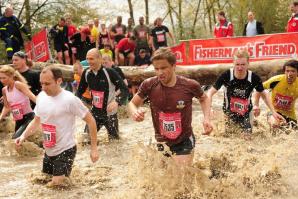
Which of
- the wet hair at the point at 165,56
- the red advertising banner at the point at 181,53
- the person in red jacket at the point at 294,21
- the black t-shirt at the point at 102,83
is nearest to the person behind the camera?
the wet hair at the point at 165,56

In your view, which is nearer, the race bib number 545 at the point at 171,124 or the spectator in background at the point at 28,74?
the race bib number 545 at the point at 171,124

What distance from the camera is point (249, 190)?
455cm

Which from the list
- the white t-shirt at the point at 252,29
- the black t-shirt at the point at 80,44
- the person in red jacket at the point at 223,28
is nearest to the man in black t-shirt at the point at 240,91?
the white t-shirt at the point at 252,29

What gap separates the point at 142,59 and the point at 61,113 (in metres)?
8.85

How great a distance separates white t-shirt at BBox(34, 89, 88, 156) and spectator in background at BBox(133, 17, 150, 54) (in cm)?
909

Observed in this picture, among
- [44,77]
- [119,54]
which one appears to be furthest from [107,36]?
[44,77]

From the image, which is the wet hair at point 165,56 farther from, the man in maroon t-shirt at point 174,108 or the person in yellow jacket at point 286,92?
the person in yellow jacket at point 286,92

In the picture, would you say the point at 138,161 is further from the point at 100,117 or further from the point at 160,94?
the point at 100,117

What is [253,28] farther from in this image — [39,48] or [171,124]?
[171,124]

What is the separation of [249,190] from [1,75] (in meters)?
4.12

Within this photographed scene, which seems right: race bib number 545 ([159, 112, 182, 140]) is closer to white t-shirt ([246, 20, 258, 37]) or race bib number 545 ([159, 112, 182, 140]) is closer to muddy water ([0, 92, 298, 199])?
muddy water ([0, 92, 298, 199])

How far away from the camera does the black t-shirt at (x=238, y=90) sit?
6516mm

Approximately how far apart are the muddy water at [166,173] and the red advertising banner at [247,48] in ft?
14.2

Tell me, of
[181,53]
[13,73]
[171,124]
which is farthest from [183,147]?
[181,53]
